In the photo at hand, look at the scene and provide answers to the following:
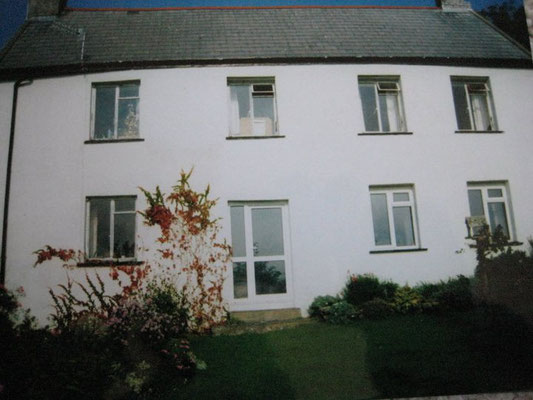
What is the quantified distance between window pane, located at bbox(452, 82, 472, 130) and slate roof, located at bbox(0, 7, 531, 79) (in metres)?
0.62

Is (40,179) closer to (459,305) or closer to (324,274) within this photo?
(324,274)

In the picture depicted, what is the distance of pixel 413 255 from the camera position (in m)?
5.52

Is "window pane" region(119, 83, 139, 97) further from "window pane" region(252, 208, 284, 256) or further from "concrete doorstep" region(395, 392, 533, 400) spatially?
"concrete doorstep" region(395, 392, 533, 400)

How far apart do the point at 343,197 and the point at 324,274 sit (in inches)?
57.5

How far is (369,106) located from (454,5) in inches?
160

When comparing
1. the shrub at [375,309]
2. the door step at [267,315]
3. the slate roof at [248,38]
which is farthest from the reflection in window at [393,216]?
the slate roof at [248,38]

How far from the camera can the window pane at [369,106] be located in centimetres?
710

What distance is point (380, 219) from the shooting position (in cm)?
618

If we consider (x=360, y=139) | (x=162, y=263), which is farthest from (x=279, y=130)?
(x=162, y=263)

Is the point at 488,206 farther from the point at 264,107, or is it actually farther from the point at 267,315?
the point at 264,107

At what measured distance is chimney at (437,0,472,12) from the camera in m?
8.08

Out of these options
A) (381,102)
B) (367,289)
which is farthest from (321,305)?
(381,102)

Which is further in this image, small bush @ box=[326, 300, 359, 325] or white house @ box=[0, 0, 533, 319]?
small bush @ box=[326, 300, 359, 325]

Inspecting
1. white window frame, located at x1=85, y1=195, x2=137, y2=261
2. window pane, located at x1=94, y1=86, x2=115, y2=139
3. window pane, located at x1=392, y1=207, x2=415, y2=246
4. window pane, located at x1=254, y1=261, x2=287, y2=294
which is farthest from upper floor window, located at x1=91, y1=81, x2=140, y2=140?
window pane, located at x1=392, y1=207, x2=415, y2=246
